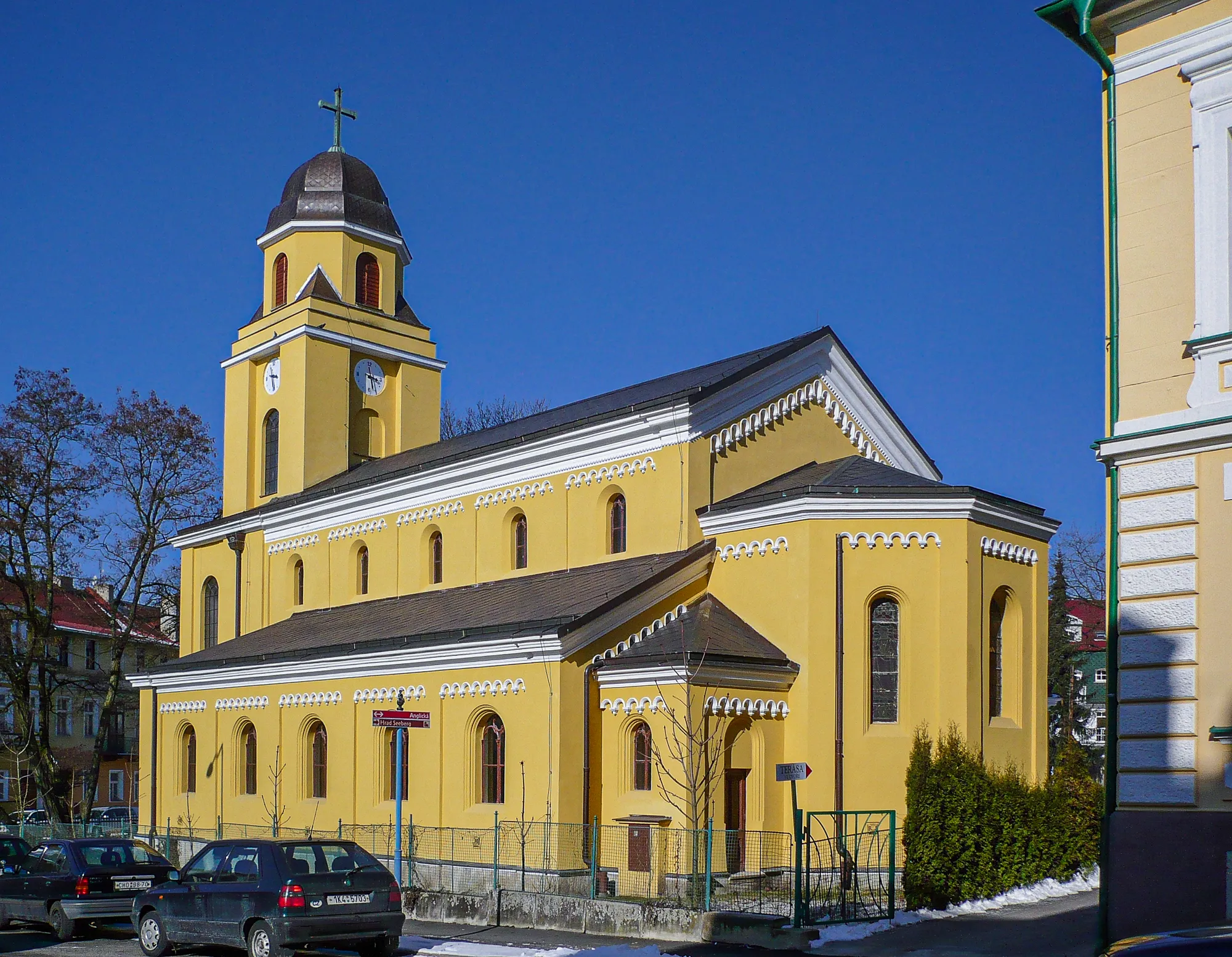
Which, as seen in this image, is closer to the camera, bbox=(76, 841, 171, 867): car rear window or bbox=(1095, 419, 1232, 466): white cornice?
bbox=(1095, 419, 1232, 466): white cornice

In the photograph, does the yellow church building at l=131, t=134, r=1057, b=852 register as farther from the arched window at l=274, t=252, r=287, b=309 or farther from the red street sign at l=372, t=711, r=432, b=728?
the arched window at l=274, t=252, r=287, b=309

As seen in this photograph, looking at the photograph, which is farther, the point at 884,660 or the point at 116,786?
the point at 116,786

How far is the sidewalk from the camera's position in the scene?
15.7 metres

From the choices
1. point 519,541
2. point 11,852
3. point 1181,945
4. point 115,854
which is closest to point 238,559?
point 519,541

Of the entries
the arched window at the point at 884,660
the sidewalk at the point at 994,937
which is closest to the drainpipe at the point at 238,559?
the arched window at the point at 884,660

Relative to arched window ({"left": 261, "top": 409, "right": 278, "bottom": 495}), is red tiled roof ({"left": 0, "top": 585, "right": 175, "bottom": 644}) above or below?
below

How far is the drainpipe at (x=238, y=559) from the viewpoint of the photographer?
38.6 m

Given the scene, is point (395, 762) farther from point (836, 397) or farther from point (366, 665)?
A: point (836, 397)

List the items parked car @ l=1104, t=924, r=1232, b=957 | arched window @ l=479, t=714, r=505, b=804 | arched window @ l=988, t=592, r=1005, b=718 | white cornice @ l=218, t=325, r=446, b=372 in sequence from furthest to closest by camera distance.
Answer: white cornice @ l=218, t=325, r=446, b=372 → arched window @ l=479, t=714, r=505, b=804 → arched window @ l=988, t=592, r=1005, b=718 → parked car @ l=1104, t=924, r=1232, b=957

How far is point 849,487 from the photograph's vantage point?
916 inches

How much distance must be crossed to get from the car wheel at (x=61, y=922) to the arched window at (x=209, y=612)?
21237 millimetres

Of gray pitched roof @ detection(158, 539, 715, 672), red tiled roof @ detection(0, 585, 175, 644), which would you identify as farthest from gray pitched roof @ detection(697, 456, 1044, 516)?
red tiled roof @ detection(0, 585, 175, 644)

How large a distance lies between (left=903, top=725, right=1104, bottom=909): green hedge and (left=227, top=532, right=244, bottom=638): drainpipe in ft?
74.1

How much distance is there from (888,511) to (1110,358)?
10.2 meters
